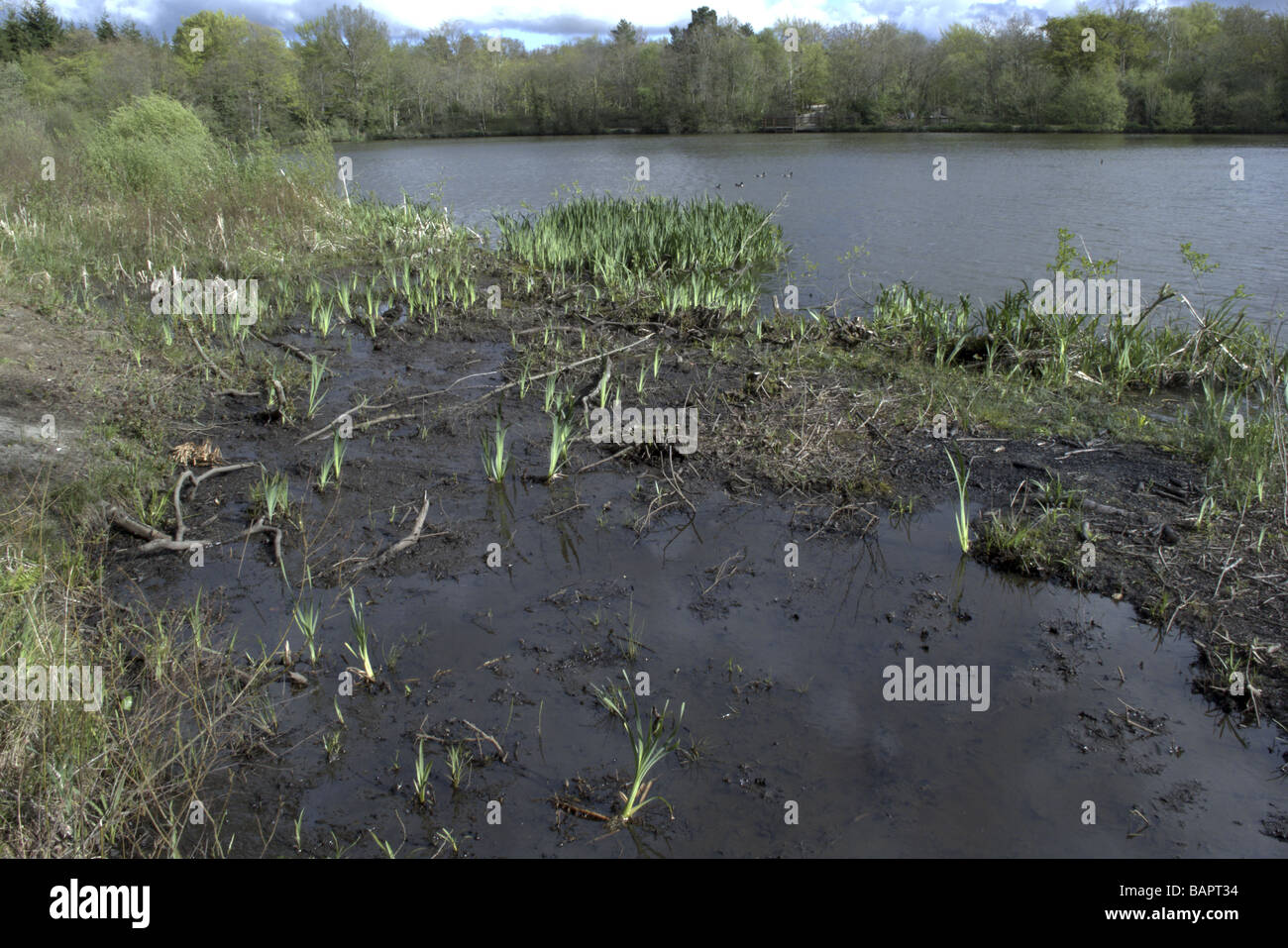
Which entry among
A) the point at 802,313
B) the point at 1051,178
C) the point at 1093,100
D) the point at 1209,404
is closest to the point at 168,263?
the point at 802,313

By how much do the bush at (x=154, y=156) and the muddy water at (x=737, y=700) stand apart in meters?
8.95

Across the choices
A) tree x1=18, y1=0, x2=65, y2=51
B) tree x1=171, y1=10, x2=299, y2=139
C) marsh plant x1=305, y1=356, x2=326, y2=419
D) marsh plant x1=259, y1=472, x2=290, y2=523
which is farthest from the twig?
tree x1=18, y1=0, x2=65, y2=51

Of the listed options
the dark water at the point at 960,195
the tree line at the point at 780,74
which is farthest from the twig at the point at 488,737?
the tree line at the point at 780,74

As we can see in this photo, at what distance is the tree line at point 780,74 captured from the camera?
40375 mm

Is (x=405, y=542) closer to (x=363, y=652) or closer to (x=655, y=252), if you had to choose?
(x=363, y=652)

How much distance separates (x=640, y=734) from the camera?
10.1 feet

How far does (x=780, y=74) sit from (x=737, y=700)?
2236 inches

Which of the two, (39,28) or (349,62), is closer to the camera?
(39,28)

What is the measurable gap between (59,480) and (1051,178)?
24.2m

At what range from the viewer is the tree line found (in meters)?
40.4

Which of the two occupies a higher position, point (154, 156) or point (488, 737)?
point (154, 156)

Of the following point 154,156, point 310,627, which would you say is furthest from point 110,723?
point 154,156
